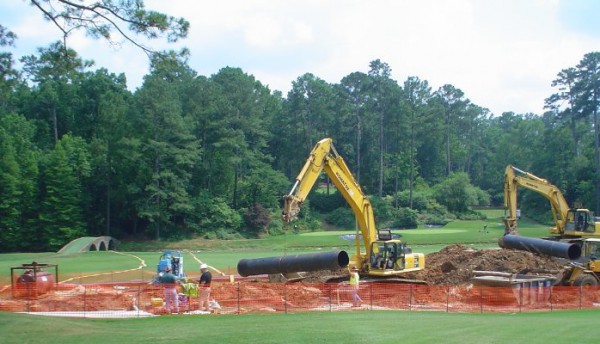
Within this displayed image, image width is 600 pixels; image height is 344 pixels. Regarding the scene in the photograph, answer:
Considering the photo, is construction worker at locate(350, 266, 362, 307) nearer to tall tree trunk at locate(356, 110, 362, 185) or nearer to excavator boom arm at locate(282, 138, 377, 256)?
excavator boom arm at locate(282, 138, 377, 256)

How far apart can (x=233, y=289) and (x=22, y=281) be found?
7883 mm

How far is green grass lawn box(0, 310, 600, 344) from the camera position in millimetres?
15703

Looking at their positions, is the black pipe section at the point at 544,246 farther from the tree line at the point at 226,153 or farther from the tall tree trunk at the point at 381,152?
the tall tree trunk at the point at 381,152

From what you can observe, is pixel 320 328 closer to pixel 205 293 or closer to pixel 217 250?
pixel 205 293

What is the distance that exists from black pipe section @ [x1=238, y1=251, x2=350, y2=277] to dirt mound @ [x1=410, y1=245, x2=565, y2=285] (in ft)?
11.6

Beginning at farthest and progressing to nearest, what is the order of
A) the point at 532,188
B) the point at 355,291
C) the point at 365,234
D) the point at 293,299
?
the point at 532,188 < the point at 365,234 < the point at 293,299 < the point at 355,291

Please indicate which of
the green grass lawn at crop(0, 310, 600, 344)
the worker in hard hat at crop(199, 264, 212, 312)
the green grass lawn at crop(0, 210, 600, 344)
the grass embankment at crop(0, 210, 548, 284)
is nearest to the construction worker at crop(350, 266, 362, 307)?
the green grass lawn at crop(0, 210, 600, 344)

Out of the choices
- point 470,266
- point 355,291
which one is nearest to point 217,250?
point 470,266

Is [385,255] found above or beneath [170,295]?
above

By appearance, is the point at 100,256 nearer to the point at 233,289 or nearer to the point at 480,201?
the point at 233,289

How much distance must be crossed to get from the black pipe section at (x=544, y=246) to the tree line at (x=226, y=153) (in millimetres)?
32608

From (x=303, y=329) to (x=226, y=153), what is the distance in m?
64.7

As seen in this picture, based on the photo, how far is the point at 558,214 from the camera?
42844 millimetres

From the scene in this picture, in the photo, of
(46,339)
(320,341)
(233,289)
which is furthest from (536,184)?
(46,339)
